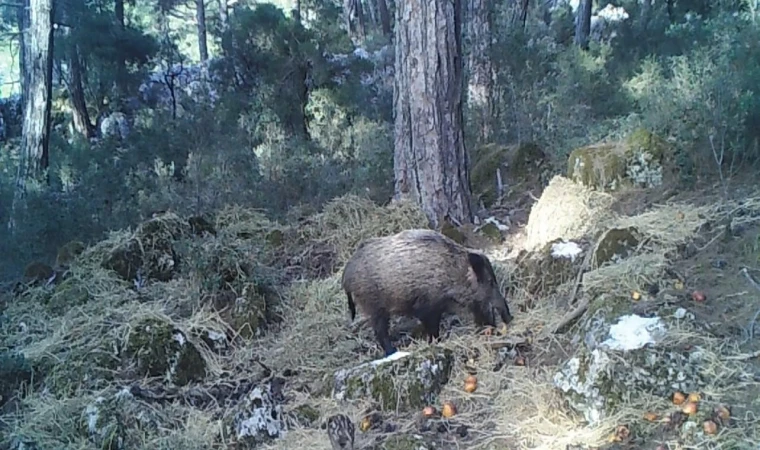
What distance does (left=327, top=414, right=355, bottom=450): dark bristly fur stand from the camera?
328 cm

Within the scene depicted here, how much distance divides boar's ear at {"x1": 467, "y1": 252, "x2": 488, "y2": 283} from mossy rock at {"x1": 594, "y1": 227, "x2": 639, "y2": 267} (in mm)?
728

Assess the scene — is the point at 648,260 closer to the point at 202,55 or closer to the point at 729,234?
the point at 729,234

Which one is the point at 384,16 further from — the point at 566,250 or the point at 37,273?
the point at 566,250

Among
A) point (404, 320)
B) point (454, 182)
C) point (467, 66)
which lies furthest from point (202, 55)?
point (404, 320)

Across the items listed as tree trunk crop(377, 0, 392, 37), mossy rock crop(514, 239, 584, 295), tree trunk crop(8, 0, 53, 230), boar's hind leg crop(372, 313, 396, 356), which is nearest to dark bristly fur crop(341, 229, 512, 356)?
boar's hind leg crop(372, 313, 396, 356)

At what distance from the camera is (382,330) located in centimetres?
441

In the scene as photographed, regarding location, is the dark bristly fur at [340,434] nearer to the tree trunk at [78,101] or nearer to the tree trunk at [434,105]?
the tree trunk at [434,105]

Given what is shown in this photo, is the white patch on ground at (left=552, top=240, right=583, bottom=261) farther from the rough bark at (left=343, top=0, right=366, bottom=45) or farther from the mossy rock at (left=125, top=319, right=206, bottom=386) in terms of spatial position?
the rough bark at (left=343, top=0, right=366, bottom=45)

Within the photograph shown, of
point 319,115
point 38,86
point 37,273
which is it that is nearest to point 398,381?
point 37,273

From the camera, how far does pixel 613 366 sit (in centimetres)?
345

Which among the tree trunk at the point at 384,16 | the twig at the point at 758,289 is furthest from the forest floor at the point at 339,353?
the tree trunk at the point at 384,16

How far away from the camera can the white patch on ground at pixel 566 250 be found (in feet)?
15.8

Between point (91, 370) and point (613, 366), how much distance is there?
3.01 metres

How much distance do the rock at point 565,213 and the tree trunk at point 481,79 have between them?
253cm
